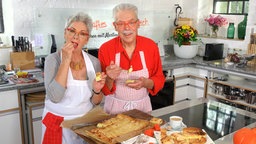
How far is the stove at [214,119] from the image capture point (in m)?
1.38

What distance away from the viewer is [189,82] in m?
3.43

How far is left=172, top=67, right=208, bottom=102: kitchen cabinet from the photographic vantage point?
A: 3.27m

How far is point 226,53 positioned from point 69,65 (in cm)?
260

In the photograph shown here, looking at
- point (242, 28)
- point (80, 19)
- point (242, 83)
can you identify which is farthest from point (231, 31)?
point (80, 19)

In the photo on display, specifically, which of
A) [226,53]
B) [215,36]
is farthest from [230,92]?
[215,36]

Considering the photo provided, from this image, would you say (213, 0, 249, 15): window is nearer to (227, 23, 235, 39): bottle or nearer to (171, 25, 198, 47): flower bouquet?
(227, 23, 235, 39): bottle

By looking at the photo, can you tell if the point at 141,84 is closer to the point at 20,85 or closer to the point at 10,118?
the point at 20,85

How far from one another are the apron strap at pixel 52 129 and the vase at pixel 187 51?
2.26 metres

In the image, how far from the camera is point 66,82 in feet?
5.14

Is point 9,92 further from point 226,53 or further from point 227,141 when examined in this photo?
point 226,53

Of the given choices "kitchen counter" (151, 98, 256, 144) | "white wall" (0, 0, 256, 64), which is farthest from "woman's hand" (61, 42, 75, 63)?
"white wall" (0, 0, 256, 64)

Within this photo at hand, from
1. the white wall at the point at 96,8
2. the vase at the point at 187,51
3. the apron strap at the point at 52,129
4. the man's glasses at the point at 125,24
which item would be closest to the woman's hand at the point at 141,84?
the man's glasses at the point at 125,24

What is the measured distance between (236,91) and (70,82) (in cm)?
208

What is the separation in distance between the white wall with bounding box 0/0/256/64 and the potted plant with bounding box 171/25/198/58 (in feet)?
1.13
